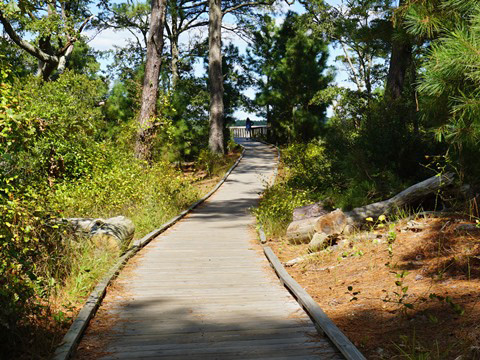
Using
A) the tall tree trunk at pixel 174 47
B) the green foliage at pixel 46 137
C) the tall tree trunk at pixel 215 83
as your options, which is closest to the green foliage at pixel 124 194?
the green foliage at pixel 46 137

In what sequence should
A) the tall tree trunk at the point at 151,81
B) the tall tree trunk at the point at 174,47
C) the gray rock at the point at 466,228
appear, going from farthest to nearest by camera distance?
1. the tall tree trunk at the point at 174,47
2. the tall tree trunk at the point at 151,81
3. the gray rock at the point at 466,228

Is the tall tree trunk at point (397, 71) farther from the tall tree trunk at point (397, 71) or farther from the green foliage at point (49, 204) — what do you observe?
the green foliage at point (49, 204)

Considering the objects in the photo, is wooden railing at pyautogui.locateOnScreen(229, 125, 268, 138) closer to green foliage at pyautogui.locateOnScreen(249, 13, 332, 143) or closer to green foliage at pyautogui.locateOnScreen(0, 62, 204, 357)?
green foliage at pyautogui.locateOnScreen(249, 13, 332, 143)

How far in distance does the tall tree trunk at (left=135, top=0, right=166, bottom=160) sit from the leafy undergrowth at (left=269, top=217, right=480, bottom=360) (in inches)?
351

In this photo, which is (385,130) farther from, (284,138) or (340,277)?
(284,138)

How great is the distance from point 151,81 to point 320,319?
1203cm

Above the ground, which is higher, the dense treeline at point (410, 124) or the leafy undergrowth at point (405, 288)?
the dense treeline at point (410, 124)

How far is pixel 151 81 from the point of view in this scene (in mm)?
15508

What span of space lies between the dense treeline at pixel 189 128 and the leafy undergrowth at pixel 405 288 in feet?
3.46

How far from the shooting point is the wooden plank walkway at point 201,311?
4539mm

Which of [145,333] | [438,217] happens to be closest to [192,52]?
[438,217]

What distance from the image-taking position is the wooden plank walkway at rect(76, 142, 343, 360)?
4539 millimetres

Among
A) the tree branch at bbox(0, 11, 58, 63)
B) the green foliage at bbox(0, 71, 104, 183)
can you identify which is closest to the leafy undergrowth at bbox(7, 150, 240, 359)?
the green foliage at bbox(0, 71, 104, 183)

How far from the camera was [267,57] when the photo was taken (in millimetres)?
38719
